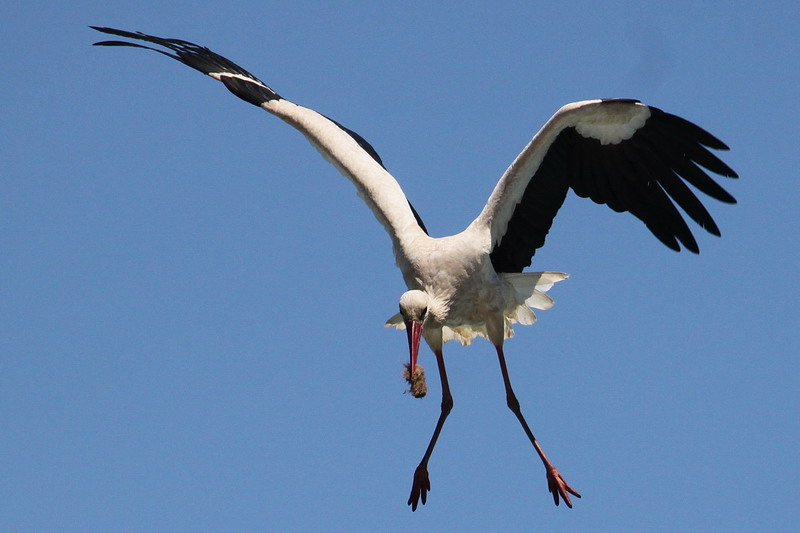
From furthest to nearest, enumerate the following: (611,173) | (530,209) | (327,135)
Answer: (327,135) < (530,209) < (611,173)

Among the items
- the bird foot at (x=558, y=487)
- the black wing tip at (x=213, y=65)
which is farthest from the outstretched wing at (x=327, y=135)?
the bird foot at (x=558, y=487)

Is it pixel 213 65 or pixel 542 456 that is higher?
pixel 213 65

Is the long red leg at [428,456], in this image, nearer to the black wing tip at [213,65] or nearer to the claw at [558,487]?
the claw at [558,487]

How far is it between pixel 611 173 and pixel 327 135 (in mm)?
2440

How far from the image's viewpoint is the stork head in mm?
8938

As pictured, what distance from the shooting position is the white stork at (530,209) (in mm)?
8812

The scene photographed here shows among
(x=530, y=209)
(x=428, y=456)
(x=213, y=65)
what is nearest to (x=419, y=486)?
(x=428, y=456)

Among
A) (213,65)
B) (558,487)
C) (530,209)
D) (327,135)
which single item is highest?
(213,65)

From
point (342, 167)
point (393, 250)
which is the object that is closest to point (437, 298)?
point (393, 250)

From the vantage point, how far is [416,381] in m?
9.22

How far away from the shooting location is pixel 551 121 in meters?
8.73

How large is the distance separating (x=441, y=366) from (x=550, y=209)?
1.56 m

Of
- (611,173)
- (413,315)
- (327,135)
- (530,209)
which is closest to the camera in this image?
(413,315)

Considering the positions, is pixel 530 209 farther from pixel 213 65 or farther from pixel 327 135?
pixel 213 65
